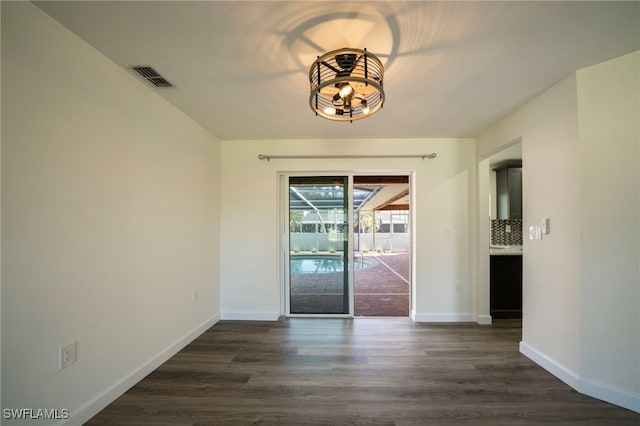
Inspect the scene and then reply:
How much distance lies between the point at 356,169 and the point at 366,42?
2.01 m

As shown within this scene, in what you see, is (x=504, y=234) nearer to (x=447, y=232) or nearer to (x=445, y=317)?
(x=447, y=232)

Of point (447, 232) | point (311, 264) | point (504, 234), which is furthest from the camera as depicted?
point (504, 234)

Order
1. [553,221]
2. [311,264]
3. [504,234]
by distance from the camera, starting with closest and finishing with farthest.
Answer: [553,221] < [311,264] < [504,234]

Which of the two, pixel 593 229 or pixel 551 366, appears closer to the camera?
pixel 593 229

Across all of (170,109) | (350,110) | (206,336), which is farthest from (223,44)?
(206,336)

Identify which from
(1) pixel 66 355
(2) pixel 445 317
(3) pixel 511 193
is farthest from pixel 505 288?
(1) pixel 66 355

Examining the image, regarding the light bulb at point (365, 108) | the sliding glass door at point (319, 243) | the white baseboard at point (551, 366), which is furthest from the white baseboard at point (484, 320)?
the light bulb at point (365, 108)

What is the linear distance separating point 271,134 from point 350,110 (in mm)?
1854

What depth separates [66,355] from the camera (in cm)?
154

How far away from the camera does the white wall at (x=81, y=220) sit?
51.6 inches

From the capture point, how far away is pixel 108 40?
161 centimetres

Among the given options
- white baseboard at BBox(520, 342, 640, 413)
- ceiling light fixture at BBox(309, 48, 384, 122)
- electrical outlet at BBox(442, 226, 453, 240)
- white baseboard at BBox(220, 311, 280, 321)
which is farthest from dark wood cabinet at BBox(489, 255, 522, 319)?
ceiling light fixture at BBox(309, 48, 384, 122)

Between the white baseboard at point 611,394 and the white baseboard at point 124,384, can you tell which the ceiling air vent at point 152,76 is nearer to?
the white baseboard at point 124,384

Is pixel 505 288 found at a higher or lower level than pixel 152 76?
lower
